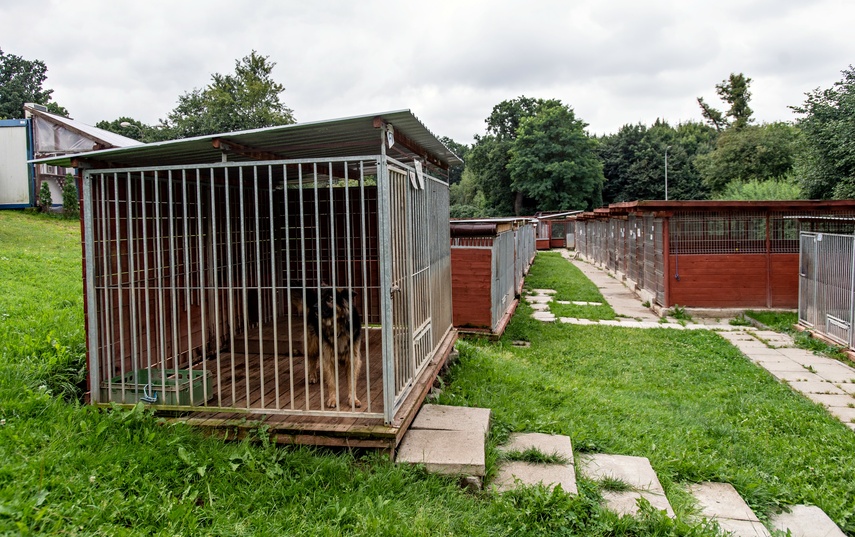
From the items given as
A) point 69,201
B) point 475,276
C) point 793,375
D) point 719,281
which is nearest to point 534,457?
point 475,276

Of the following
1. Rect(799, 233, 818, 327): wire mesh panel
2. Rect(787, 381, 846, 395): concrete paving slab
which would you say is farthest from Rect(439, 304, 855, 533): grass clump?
Rect(799, 233, 818, 327): wire mesh panel

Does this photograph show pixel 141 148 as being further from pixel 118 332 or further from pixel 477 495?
pixel 477 495

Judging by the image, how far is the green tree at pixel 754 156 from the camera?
34375 mm

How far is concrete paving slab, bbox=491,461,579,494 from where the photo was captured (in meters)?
3.91

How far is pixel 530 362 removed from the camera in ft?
27.3

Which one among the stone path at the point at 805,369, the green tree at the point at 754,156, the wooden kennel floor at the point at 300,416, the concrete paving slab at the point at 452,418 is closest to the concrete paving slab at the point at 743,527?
the concrete paving slab at the point at 452,418

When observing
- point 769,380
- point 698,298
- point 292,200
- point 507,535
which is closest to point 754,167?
point 698,298

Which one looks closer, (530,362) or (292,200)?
(292,200)

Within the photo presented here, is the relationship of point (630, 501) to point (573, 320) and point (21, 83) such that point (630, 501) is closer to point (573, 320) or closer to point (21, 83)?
point (573, 320)

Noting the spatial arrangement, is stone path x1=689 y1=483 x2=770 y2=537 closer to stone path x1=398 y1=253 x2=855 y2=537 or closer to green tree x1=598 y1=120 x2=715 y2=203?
stone path x1=398 y1=253 x2=855 y2=537

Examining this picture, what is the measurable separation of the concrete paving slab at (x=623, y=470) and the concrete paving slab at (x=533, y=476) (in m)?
0.23

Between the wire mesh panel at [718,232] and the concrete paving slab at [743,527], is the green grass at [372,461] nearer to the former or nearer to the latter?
the concrete paving slab at [743,527]

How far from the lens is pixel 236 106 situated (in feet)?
131

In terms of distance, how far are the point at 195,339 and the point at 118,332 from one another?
1.14 metres
